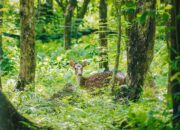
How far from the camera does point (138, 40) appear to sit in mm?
9516

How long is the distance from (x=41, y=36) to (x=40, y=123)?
20656mm

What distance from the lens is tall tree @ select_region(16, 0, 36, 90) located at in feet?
37.8

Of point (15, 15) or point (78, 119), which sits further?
point (15, 15)

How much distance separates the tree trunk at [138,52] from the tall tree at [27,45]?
2721mm

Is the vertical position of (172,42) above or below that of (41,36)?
above

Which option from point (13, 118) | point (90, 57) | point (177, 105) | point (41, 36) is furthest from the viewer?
point (41, 36)

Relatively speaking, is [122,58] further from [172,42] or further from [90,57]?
[172,42]

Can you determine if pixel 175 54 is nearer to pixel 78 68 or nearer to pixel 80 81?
pixel 80 81

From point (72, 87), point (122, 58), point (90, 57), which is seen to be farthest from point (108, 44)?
point (90, 57)

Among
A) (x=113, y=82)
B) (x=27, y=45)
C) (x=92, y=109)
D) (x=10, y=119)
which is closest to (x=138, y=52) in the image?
(x=113, y=82)

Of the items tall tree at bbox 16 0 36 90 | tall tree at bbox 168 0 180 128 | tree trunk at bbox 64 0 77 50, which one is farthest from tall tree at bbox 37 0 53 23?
tall tree at bbox 168 0 180 128

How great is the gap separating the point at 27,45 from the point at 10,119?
5.56m

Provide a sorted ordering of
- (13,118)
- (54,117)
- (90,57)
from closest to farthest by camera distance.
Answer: (13,118), (54,117), (90,57)

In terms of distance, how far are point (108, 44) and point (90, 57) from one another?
625 centimetres
